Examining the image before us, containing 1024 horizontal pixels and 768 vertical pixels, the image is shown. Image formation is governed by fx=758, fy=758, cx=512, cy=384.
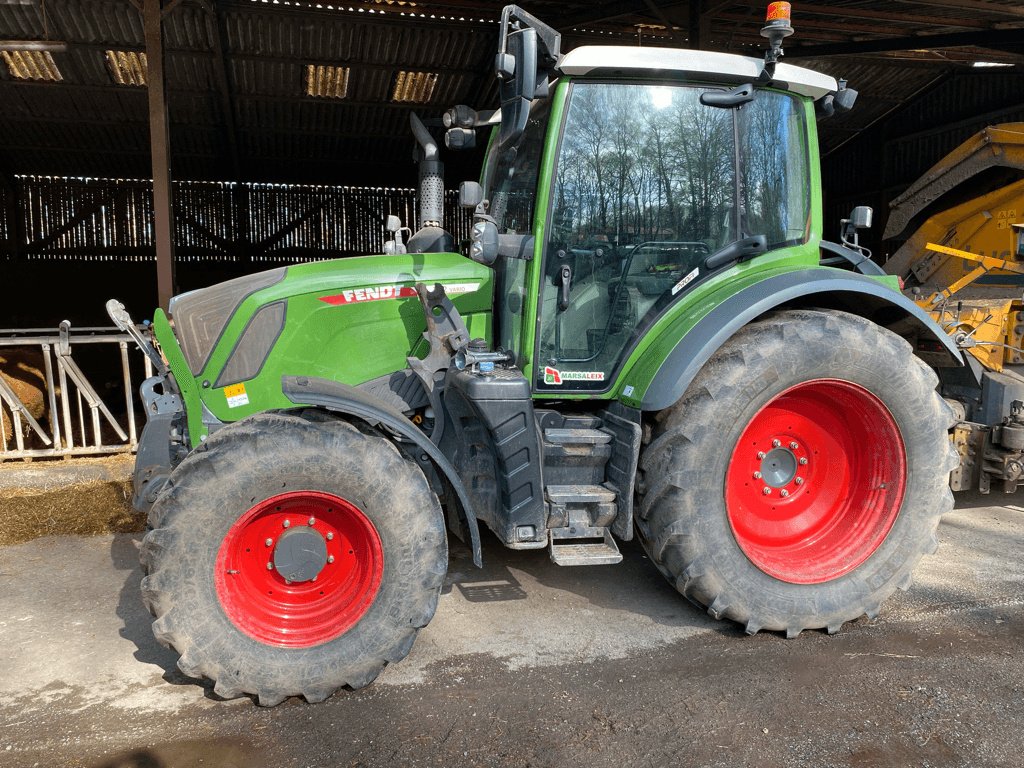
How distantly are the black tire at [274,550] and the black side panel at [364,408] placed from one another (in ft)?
0.25

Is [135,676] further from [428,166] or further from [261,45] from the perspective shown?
[261,45]

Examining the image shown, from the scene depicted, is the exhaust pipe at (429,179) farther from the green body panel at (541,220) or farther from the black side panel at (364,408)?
the black side panel at (364,408)

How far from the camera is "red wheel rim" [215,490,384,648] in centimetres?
284

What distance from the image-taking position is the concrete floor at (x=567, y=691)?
8.33 feet

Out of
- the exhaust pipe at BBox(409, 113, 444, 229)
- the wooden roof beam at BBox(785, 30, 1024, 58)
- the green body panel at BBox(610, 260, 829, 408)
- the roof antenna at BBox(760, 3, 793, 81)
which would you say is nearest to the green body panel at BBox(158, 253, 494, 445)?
the exhaust pipe at BBox(409, 113, 444, 229)

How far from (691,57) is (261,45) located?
27.3ft

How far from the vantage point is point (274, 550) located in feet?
9.45

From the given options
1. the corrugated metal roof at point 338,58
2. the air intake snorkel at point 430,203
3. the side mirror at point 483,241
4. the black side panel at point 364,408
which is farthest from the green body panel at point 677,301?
the corrugated metal roof at point 338,58

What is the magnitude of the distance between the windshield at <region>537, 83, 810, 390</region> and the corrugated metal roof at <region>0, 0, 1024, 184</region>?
5.68 meters

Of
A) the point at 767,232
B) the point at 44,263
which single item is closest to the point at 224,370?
the point at 767,232

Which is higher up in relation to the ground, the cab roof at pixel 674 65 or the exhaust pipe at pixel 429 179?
the cab roof at pixel 674 65

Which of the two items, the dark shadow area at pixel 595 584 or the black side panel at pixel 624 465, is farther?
the dark shadow area at pixel 595 584

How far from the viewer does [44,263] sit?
1587 cm

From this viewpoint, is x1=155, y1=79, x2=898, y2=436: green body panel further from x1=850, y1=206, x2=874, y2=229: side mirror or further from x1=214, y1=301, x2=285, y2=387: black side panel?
x1=850, y1=206, x2=874, y2=229: side mirror
